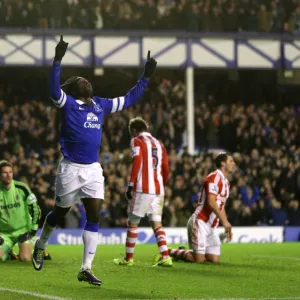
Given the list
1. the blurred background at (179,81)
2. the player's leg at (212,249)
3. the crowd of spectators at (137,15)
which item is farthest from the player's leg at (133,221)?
the crowd of spectators at (137,15)

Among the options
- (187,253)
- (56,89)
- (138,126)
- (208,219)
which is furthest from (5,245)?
(56,89)

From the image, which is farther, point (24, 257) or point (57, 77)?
point (24, 257)

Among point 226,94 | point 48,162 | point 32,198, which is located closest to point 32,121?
point 48,162

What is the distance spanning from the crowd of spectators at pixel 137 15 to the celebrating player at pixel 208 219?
656 inches

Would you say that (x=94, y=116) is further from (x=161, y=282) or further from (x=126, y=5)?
(x=126, y=5)

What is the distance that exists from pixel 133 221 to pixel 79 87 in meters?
3.67

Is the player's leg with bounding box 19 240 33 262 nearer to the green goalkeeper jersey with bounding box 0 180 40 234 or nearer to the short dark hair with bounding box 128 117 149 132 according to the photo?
the green goalkeeper jersey with bounding box 0 180 40 234

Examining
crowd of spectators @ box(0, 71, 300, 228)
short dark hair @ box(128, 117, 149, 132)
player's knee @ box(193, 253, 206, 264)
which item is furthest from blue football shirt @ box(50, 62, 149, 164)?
crowd of spectators @ box(0, 71, 300, 228)

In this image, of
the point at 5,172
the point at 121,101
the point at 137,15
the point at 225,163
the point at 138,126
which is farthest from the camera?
the point at 137,15

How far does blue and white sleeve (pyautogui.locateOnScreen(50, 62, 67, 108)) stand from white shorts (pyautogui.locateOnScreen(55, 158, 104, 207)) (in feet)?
2.09

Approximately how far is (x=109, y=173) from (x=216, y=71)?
37.9 ft

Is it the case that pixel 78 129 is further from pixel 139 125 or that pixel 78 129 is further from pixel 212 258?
pixel 212 258

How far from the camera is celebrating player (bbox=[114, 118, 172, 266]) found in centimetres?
1340

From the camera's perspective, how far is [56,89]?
9844 mm
